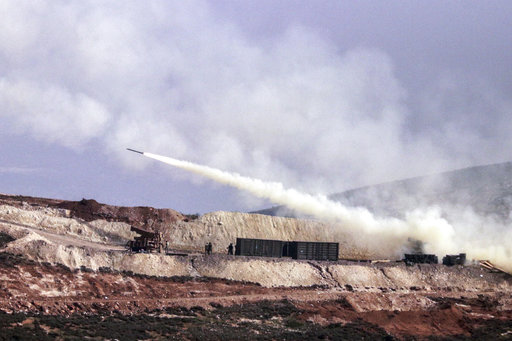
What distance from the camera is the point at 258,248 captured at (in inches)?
2400

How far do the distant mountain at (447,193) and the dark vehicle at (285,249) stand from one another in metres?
57.4

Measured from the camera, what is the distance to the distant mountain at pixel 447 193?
124875mm

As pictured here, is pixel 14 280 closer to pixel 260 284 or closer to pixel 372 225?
pixel 260 284

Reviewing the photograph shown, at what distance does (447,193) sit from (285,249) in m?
92.3

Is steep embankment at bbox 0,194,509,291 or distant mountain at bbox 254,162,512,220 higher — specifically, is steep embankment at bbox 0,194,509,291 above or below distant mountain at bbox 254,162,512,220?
below

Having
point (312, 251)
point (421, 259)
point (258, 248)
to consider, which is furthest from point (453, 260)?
point (258, 248)

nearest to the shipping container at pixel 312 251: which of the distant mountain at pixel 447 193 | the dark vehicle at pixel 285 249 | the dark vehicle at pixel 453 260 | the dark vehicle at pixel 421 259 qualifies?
the dark vehicle at pixel 285 249

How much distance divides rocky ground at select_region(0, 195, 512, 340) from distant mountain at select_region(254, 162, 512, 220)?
57.4 m

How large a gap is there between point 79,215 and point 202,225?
15019 mm

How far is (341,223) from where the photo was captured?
78688 millimetres

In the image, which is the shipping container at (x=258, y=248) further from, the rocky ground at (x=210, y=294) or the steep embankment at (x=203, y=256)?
the steep embankment at (x=203, y=256)

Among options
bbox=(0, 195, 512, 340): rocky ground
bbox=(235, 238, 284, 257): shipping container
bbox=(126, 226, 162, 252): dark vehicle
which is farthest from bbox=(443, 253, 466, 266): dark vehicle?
bbox=(126, 226, 162, 252): dark vehicle

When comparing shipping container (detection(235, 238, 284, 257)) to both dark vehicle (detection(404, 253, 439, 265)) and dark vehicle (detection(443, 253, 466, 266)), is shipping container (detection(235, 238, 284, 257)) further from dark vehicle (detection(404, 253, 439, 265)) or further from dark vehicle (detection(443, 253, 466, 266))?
dark vehicle (detection(443, 253, 466, 266))

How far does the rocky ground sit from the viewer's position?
36.2 m
